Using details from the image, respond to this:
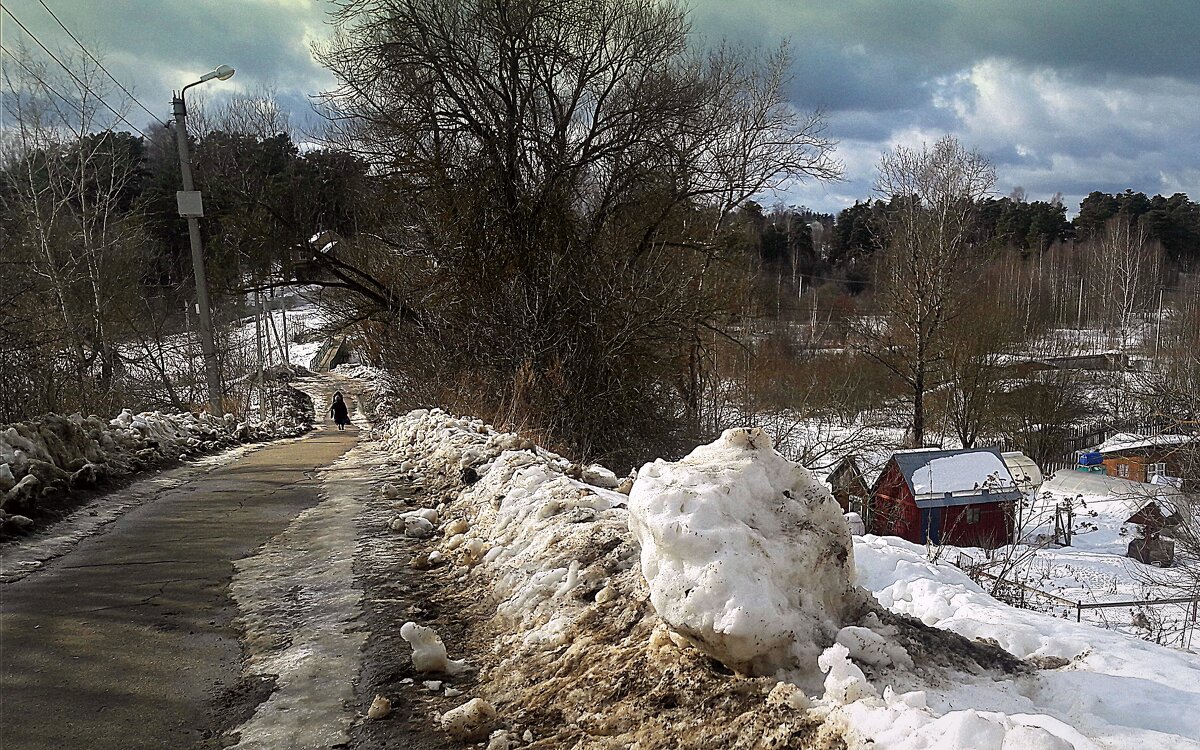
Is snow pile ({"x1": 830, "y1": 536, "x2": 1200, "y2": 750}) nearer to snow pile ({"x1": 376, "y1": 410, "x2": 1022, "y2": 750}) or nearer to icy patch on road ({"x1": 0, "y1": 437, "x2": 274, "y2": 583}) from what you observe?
snow pile ({"x1": 376, "y1": 410, "x2": 1022, "y2": 750})

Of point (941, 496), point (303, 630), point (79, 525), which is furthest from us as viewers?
point (941, 496)

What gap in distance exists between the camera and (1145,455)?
17.2 m

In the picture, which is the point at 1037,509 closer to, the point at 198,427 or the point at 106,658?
the point at 198,427

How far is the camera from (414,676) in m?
3.37

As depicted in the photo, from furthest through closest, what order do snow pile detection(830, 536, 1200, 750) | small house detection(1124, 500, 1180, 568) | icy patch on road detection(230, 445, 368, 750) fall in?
small house detection(1124, 500, 1180, 568)
icy patch on road detection(230, 445, 368, 750)
snow pile detection(830, 536, 1200, 750)

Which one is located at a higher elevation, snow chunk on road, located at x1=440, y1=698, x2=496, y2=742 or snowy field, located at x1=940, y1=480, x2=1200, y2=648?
snow chunk on road, located at x1=440, y1=698, x2=496, y2=742

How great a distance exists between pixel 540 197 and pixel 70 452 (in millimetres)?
9316

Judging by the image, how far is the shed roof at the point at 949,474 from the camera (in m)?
21.6

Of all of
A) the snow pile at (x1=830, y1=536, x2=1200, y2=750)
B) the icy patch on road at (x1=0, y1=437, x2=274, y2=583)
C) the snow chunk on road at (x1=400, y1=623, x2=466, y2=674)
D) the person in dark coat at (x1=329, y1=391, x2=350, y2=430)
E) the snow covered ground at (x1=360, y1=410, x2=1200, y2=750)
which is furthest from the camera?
the person in dark coat at (x1=329, y1=391, x2=350, y2=430)

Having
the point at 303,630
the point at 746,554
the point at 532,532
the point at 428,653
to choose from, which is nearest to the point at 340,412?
the point at 532,532

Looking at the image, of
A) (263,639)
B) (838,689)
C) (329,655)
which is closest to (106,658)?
(263,639)

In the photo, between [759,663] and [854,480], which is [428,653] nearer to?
[759,663]

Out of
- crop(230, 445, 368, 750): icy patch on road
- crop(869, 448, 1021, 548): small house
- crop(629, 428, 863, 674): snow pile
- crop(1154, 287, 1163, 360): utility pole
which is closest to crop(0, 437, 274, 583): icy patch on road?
crop(230, 445, 368, 750): icy patch on road

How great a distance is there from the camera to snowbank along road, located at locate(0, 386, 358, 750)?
2.77 metres
